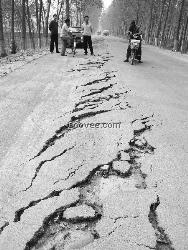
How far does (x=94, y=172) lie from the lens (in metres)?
3.22

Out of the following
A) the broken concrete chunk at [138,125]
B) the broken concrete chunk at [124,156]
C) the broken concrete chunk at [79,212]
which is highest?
the broken concrete chunk at [138,125]

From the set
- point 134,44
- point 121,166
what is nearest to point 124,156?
point 121,166

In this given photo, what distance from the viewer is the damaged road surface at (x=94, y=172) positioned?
230cm

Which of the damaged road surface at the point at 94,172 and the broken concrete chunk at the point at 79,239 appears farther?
the damaged road surface at the point at 94,172

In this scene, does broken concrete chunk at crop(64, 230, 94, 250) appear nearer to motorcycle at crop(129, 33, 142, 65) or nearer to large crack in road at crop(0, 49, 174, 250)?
large crack in road at crop(0, 49, 174, 250)

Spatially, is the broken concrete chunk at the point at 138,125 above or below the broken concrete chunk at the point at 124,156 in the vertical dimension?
above

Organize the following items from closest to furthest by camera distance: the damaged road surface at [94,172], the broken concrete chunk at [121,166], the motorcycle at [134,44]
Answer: the damaged road surface at [94,172]
the broken concrete chunk at [121,166]
the motorcycle at [134,44]

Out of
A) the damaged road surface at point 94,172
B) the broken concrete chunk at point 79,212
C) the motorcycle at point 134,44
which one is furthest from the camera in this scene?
the motorcycle at point 134,44

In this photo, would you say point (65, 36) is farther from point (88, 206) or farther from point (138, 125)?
point (88, 206)

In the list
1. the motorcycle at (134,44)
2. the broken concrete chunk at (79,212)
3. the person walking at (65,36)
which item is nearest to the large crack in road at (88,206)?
the broken concrete chunk at (79,212)

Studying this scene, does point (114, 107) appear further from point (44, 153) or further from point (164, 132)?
point (44, 153)

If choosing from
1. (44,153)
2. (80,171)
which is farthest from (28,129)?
(80,171)

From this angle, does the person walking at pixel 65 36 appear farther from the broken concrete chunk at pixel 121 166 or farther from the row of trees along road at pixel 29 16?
the broken concrete chunk at pixel 121 166

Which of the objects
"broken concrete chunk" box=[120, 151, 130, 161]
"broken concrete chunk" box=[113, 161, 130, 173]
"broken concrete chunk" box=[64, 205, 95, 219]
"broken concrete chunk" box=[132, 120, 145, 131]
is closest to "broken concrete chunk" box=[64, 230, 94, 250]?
"broken concrete chunk" box=[64, 205, 95, 219]
